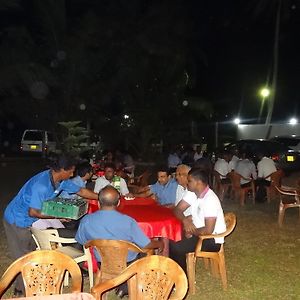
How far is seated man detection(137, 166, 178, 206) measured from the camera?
23.8 feet

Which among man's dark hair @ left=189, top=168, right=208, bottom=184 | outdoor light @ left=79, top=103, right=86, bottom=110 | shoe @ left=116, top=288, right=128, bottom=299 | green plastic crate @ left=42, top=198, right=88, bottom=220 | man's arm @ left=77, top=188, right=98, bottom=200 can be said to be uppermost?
outdoor light @ left=79, top=103, right=86, bottom=110

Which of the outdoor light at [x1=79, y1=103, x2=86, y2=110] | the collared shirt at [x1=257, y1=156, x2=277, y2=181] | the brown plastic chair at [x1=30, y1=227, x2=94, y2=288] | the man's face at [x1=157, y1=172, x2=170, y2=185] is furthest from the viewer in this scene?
the outdoor light at [x1=79, y1=103, x2=86, y2=110]

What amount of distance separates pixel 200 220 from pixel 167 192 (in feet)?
5.25

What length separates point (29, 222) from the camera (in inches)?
209

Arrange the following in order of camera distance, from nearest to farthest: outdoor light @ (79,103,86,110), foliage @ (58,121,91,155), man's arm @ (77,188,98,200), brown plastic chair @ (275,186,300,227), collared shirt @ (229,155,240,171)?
1. man's arm @ (77,188,98,200)
2. brown plastic chair @ (275,186,300,227)
3. collared shirt @ (229,155,240,171)
4. foliage @ (58,121,91,155)
5. outdoor light @ (79,103,86,110)

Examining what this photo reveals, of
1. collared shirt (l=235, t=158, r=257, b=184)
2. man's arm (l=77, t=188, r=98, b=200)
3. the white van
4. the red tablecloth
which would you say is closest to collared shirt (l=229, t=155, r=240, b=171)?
collared shirt (l=235, t=158, r=257, b=184)

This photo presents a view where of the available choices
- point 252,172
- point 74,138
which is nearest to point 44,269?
point 252,172

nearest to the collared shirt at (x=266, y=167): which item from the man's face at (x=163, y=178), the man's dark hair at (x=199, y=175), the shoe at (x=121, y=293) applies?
the man's face at (x=163, y=178)

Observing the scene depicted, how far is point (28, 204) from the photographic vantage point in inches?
205

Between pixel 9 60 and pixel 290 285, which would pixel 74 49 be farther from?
pixel 290 285

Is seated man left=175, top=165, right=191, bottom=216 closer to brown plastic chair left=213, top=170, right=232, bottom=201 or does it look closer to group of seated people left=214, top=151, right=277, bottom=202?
group of seated people left=214, top=151, right=277, bottom=202

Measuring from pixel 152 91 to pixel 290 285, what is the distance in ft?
50.5

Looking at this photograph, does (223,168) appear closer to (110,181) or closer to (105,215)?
(110,181)

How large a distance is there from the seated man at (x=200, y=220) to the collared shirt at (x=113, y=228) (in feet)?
3.12
